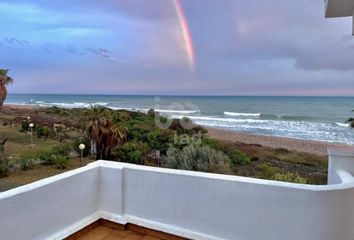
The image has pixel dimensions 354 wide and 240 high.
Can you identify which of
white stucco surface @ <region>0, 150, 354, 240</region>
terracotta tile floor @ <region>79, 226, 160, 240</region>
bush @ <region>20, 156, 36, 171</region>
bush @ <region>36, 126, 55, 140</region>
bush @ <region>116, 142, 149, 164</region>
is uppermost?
white stucco surface @ <region>0, 150, 354, 240</region>

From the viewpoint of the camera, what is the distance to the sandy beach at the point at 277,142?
1522 centimetres

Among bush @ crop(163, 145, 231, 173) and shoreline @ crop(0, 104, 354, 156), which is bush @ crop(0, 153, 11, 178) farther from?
shoreline @ crop(0, 104, 354, 156)

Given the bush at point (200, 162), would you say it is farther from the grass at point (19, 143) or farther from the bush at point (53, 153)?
the grass at point (19, 143)

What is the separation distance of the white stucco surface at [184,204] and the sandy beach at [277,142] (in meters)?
13.8

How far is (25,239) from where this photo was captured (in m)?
1.65

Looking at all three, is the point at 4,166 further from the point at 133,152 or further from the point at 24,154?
the point at 133,152

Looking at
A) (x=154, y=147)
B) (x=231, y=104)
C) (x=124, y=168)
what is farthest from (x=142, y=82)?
(x=124, y=168)

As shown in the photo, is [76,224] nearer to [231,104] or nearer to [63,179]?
[63,179]

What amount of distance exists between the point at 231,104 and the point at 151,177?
3064cm

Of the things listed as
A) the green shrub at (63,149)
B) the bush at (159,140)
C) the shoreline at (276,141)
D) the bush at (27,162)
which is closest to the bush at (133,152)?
the bush at (159,140)

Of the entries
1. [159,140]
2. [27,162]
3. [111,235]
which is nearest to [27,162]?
[27,162]

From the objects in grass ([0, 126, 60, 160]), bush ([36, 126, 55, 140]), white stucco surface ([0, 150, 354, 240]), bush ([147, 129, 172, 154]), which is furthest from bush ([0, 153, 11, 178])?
white stucco surface ([0, 150, 354, 240])

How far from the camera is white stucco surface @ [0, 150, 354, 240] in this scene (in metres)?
1.65

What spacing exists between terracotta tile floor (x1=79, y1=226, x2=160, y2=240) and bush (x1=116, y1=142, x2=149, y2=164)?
11091 millimetres
